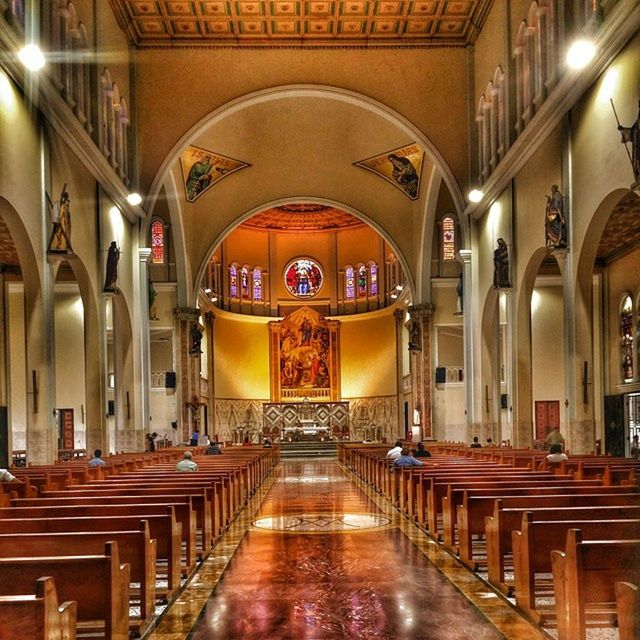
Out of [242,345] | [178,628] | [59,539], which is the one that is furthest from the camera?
[242,345]

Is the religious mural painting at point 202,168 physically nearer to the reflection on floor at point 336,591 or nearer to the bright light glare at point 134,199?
the bright light glare at point 134,199

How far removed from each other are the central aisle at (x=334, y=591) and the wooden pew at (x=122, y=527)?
44cm

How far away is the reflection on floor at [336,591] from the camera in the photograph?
5.71 metres

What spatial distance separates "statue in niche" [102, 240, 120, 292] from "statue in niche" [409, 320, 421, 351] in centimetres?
1476

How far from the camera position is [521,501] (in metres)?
7.36

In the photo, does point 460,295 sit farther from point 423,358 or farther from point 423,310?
point 423,358

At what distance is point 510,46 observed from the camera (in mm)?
19750

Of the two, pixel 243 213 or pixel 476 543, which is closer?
pixel 476 543

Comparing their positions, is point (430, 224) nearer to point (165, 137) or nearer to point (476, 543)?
point (165, 137)

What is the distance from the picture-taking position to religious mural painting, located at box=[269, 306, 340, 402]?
144ft

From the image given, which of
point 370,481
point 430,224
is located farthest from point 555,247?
point 430,224

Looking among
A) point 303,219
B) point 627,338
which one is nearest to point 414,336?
point 627,338

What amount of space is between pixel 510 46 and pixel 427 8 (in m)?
3.53

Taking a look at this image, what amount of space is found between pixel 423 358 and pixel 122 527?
2640 centimetres
